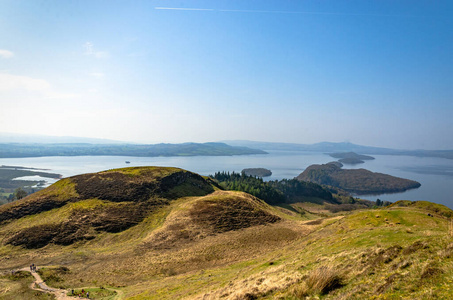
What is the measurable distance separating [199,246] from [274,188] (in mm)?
125883

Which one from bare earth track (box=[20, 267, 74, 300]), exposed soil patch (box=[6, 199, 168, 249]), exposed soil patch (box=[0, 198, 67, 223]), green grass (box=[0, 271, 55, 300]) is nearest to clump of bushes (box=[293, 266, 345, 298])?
bare earth track (box=[20, 267, 74, 300])

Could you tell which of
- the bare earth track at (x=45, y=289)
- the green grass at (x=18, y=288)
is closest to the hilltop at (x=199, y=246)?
the green grass at (x=18, y=288)

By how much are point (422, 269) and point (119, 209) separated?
57.0m

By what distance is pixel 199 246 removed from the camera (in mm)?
39875

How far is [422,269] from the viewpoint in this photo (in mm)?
10016

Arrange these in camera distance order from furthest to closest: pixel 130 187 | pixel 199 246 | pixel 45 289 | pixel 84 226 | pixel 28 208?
1. pixel 130 187
2. pixel 28 208
3. pixel 84 226
4. pixel 199 246
5. pixel 45 289

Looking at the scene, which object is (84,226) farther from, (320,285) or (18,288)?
(320,285)

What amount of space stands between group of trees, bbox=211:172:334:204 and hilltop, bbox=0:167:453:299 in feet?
216

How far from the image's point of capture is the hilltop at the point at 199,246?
1161 cm

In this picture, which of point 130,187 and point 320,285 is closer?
point 320,285

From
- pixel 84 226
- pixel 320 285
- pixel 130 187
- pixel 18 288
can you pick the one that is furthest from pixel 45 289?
pixel 130 187

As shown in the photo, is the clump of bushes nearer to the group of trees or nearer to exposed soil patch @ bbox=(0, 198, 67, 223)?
exposed soil patch @ bbox=(0, 198, 67, 223)

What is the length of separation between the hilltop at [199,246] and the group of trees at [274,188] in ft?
216

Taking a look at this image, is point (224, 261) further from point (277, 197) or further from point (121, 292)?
point (277, 197)
